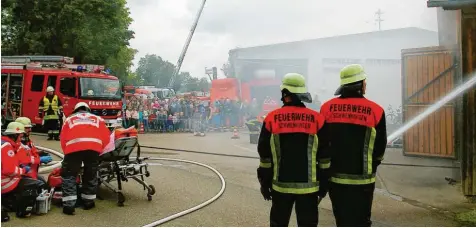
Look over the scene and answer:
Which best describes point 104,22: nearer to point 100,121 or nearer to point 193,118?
point 193,118

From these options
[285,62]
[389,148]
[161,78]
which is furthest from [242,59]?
[161,78]

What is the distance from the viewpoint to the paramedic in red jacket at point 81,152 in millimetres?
5146

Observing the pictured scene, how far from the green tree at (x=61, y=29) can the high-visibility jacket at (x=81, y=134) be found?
639 inches

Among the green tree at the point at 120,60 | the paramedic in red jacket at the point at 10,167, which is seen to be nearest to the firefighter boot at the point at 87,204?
the paramedic in red jacket at the point at 10,167

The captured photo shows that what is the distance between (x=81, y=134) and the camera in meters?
5.19

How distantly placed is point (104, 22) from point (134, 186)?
17191 mm

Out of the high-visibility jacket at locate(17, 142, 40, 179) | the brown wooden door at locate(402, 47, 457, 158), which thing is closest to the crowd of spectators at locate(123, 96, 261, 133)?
the brown wooden door at locate(402, 47, 457, 158)

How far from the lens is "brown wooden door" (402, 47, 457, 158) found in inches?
339

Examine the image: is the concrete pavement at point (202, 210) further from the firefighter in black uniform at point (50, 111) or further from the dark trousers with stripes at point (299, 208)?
the firefighter in black uniform at point (50, 111)

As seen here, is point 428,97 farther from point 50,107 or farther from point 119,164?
point 50,107

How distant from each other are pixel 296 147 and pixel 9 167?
3077mm

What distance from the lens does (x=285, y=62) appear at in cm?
2339

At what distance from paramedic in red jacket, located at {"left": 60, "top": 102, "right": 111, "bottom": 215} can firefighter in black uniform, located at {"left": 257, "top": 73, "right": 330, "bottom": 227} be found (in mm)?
2538

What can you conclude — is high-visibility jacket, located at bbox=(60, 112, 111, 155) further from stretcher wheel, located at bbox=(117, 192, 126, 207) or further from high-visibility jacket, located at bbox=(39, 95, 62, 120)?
high-visibility jacket, located at bbox=(39, 95, 62, 120)
